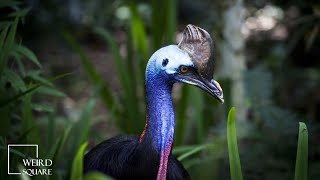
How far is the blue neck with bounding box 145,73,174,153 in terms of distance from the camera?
195 centimetres

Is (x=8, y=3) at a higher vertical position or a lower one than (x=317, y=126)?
higher

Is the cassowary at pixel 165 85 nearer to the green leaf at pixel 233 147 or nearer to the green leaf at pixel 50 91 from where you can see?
the green leaf at pixel 233 147

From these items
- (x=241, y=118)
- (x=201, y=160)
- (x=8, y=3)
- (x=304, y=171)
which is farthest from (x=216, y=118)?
(x=304, y=171)

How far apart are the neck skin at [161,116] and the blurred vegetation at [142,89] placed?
20cm

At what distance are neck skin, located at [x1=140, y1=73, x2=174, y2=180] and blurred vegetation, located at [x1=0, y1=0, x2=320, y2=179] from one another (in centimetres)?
20

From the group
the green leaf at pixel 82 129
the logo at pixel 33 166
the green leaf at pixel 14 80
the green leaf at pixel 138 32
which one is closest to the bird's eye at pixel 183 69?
the logo at pixel 33 166

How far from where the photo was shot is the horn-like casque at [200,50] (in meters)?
1.94

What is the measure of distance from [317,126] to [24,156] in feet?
4.94

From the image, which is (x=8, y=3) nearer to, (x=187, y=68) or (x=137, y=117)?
(x=187, y=68)

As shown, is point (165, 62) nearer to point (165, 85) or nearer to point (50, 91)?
point (165, 85)

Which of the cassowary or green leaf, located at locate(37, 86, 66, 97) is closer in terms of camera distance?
the cassowary

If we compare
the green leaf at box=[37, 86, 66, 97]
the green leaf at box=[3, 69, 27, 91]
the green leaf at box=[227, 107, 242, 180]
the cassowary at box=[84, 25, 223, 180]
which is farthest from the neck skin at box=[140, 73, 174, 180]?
the green leaf at box=[37, 86, 66, 97]

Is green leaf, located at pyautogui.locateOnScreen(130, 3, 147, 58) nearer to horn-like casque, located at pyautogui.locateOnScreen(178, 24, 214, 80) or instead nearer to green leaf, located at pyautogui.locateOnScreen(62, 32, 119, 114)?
green leaf, located at pyautogui.locateOnScreen(62, 32, 119, 114)

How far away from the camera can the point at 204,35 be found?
6.40 ft
